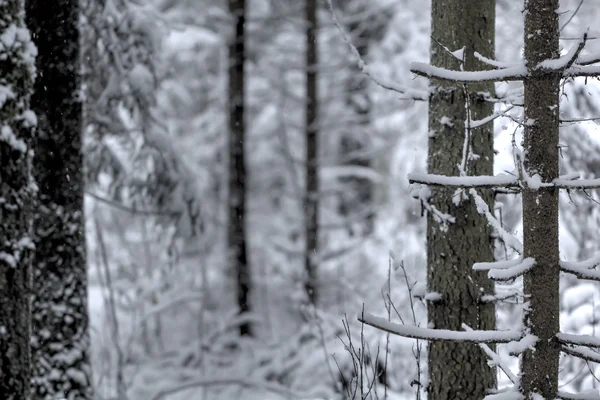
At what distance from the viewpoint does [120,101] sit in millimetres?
7594

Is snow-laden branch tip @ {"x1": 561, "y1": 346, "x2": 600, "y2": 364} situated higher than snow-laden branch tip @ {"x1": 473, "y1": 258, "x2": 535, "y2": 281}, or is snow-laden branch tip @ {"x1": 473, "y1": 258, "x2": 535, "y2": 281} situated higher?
snow-laden branch tip @ {"x1": 473, "y1": 258, "x2": 535, "y2": 281}

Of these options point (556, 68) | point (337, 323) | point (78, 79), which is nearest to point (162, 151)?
point (78, 79)

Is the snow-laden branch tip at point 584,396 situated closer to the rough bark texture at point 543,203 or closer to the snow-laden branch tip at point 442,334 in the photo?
the rough bark texture at point 543,203

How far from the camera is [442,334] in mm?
3102

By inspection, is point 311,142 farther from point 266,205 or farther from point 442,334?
A: point 442,334

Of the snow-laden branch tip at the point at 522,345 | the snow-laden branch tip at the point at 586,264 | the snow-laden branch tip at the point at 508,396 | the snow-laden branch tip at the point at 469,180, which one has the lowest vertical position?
the snow-laden branch tip at the point at 508,396

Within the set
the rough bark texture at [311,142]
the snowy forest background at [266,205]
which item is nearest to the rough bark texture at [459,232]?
the snowy forest background at [266,205]

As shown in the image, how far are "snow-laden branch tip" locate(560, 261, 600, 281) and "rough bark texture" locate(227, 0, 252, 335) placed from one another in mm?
8781

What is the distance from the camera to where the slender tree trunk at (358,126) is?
12.3 m

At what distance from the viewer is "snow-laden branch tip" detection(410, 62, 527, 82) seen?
2.97 meters

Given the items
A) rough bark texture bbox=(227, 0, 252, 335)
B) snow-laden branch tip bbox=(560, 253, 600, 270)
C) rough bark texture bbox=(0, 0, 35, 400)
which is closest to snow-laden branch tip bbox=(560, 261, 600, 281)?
snow-laden branch tip bbox=(560, 253, 600, 270)

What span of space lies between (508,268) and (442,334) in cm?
44

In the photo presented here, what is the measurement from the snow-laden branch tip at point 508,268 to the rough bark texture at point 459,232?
114cm

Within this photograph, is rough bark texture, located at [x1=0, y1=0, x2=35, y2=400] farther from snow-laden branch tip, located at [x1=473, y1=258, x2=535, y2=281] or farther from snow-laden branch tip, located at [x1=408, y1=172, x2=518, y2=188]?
snow-laden branch tip, located at [x1=473, y1=258, x2=535, y2=281]
